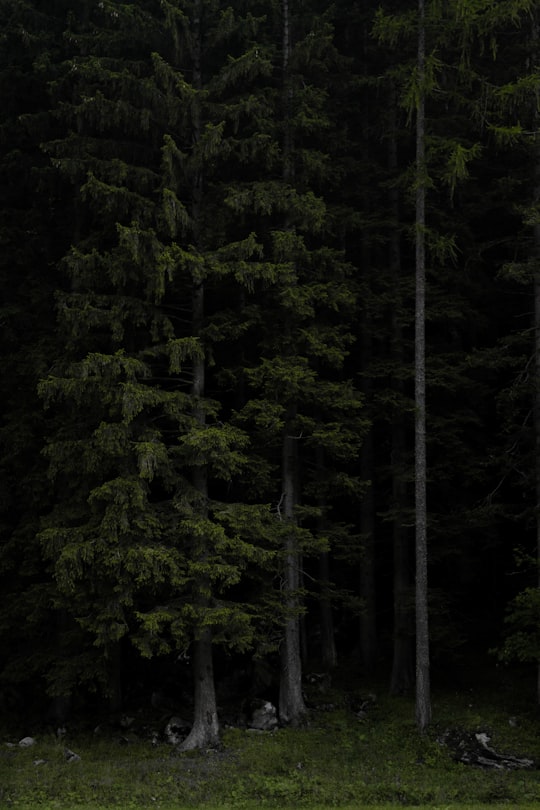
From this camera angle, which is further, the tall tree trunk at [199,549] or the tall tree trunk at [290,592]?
the tall tree trunk at [290,592]

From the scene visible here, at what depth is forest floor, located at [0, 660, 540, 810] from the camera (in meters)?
12.4

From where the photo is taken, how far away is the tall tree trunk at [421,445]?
52.4ft

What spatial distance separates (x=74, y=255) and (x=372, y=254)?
10.2m

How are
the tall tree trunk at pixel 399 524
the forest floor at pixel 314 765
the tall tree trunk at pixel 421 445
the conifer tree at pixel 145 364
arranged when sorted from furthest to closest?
the tall tree trunk at pixel 399 524 < the tall tree trunk at pixel 421 445 < the conifer tree at pixel 145 364 < the forest floor at pixel 314 765

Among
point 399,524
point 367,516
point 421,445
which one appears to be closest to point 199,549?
point 421,445

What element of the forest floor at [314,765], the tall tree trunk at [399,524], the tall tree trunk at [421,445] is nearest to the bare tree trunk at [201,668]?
the forest floor at [314,765]

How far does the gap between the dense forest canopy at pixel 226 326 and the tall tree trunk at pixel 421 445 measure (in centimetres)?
29

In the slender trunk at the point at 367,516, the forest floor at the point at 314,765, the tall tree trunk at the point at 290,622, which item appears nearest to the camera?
the forest floor at the point at 314,765

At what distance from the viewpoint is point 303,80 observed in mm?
18297

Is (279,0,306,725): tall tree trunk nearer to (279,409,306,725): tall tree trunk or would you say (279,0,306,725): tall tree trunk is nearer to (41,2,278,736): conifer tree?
(279,409,306,725): tall tree trunk

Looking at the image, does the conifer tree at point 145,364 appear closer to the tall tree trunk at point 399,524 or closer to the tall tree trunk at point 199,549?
the tall tree trunk at point 199,549

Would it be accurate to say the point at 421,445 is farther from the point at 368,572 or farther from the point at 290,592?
the point at 368,572

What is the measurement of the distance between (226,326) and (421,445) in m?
5.35

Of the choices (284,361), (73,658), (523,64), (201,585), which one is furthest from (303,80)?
(73,658)
